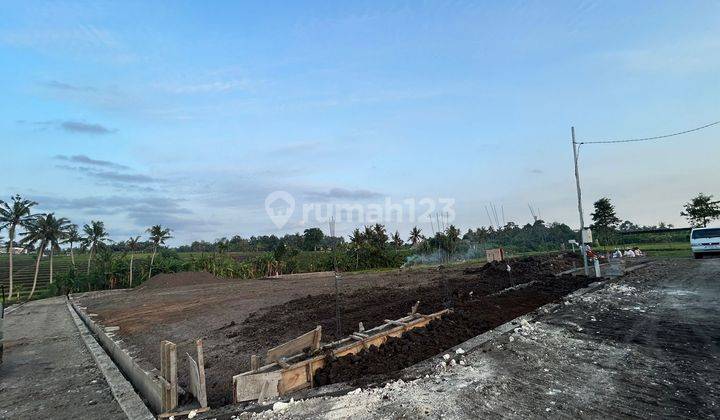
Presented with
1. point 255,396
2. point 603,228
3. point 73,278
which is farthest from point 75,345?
point 603,228

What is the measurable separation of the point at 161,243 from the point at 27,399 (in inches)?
1600

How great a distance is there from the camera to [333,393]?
4750 millimetres

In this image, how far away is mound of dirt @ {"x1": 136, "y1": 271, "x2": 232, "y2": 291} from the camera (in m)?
33.3

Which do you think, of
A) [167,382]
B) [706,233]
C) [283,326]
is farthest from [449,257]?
[167,382]

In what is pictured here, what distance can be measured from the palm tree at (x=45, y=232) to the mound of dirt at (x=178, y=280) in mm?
11484

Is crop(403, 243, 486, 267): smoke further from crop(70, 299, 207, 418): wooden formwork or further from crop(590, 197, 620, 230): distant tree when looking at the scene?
crop(70, 299, 207, 418): wooden formwork

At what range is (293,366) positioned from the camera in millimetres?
5070

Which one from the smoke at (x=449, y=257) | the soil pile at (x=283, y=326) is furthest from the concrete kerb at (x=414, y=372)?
the smoke at (x=449, y=257)

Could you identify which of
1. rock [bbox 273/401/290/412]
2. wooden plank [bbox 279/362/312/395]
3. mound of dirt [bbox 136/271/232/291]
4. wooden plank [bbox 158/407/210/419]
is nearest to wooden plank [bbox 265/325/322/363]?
wooden plank [bbox 279/362/312/395]

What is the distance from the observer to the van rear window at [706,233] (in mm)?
19391

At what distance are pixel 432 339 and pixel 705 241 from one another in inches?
A: 814

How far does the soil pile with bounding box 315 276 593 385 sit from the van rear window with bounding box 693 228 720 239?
14842mm

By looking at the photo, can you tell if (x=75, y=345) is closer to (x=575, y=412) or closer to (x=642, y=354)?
(x=575, y=412)

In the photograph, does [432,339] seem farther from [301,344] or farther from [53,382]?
[53,382]
